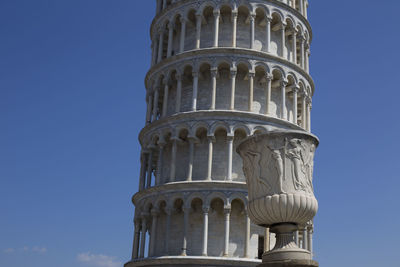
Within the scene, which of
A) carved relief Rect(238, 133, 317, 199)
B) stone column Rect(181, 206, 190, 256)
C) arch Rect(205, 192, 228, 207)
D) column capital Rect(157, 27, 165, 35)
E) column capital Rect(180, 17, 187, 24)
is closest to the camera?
carved relief Rect(238, 133, 317, 199)

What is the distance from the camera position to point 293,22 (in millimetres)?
32031

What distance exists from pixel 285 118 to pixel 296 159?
18.4 m

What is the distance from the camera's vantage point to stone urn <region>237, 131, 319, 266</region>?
35.1 feet

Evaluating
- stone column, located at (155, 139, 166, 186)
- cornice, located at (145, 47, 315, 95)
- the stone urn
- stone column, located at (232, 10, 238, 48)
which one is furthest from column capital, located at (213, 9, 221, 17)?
the stone urn

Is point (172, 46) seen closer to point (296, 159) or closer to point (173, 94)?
point (173, 94)

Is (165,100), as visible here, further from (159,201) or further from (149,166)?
(159,201)

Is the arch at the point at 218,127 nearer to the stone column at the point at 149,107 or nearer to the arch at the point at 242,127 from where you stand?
the arch at the point at 242,127

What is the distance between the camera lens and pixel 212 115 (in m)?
28.1

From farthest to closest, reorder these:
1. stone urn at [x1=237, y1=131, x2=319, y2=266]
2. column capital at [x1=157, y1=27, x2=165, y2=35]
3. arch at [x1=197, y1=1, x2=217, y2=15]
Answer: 1. column capital at [x1=157, y1=27, x2=165, y2=35]
2. arch at [x1=197, y1=1, x2=217, y2=15]
3. stone urn at [x1=237, y1=131, x2=319, y2=266]

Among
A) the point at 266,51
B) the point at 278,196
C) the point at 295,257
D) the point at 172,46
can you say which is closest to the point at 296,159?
the point at 278,196

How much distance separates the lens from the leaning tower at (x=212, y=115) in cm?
2667

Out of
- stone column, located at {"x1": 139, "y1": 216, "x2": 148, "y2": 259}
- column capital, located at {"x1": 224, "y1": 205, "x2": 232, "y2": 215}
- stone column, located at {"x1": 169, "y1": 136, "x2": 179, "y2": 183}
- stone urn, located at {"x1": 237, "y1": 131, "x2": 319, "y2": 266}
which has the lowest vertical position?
stone urn, located at {"x1": 237, "y1": 131, "x2": 319, "y2": 266}

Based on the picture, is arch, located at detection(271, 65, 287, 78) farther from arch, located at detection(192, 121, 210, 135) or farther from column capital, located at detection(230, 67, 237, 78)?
arch, located at detection(192, 121, 210, 135)

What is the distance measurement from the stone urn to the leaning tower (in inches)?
571
